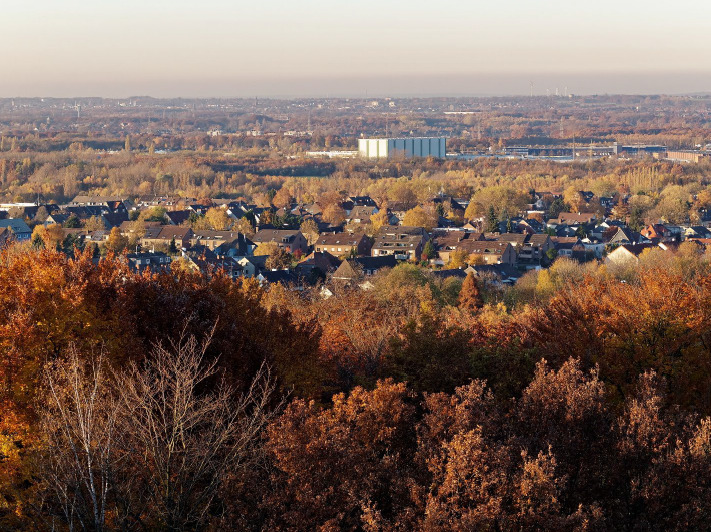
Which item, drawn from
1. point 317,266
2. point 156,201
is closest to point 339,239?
point 317,266

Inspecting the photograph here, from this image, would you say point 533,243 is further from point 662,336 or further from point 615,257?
point 662,336

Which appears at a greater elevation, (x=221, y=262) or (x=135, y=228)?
(x=221, y=262)

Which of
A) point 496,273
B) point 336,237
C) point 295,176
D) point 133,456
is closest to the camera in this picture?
point 133,456

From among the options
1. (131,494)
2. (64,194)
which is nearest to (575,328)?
Result: (131,494)

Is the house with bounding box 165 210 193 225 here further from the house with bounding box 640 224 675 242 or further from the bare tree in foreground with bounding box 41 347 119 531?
the bare tree in foreground with bounding box 41 347 119 531

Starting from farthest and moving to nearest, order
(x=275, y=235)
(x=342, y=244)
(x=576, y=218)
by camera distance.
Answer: (x=576, y=218) → (x=275, y=235) → (x=342, y=244)

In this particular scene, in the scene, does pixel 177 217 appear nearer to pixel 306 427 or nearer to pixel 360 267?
pixel 360 267

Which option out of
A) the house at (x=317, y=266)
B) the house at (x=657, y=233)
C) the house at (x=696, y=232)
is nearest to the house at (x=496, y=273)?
the house at (x=317, y=266)
